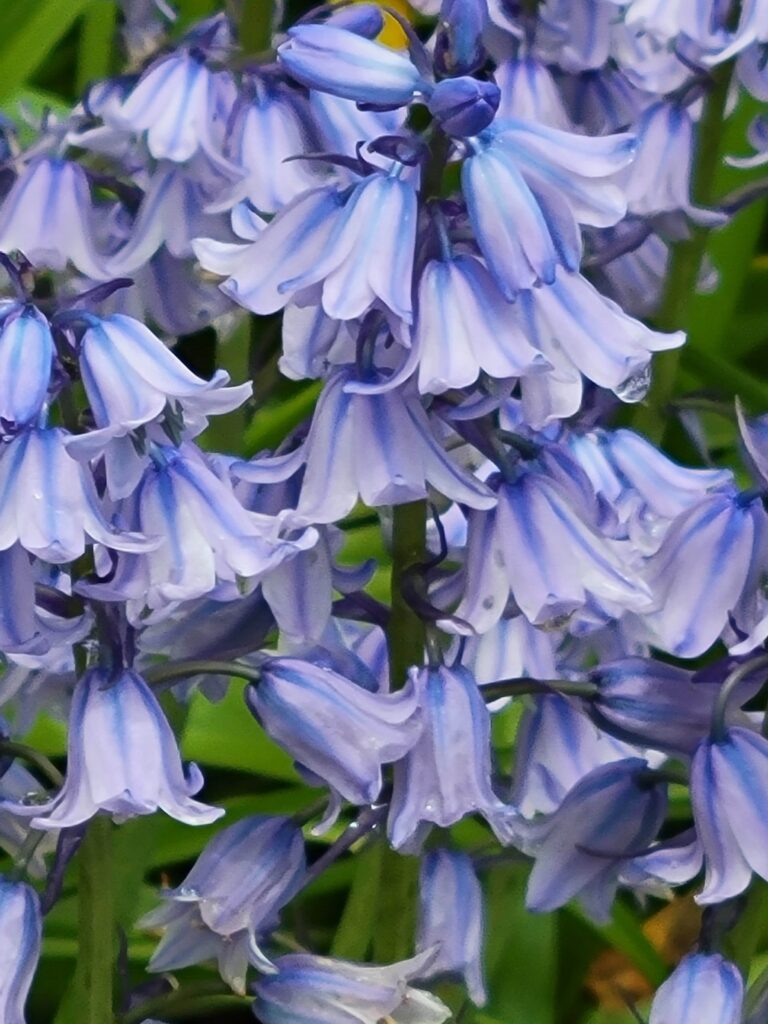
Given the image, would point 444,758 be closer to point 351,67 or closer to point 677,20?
point 351,67

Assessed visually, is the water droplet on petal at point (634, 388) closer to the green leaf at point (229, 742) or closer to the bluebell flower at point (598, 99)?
the bluebell flower at point (598, 99)

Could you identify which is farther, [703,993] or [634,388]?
[634,388]

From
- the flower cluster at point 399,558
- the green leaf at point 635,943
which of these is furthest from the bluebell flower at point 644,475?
the green leaf at point 635,943

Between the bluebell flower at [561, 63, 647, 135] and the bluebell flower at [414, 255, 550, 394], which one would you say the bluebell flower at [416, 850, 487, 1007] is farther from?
the bluebell flower at [561, 63, 647, 135]

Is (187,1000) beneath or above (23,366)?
beneath

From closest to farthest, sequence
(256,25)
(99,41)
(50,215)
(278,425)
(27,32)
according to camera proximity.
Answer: (50,215)
(256,25)
(278,425)
(27,32)
(99,41)

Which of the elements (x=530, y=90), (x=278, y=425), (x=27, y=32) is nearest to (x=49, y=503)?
(x=530, y=90)

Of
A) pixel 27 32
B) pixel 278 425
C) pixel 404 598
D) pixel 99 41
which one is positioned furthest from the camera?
pixel 99 41

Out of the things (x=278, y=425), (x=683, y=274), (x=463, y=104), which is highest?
(x=463, y=104)
